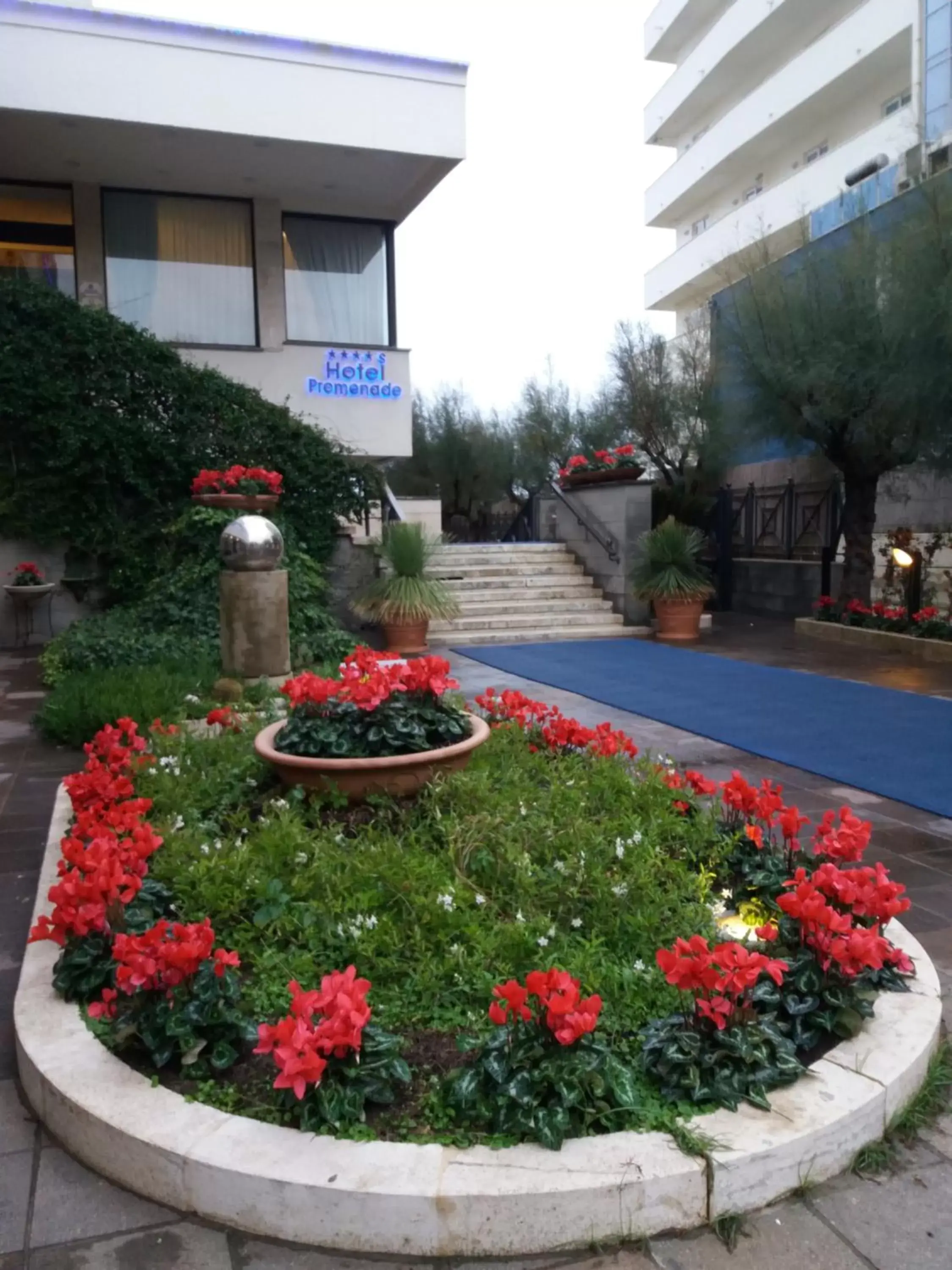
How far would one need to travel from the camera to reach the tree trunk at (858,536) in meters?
9.90

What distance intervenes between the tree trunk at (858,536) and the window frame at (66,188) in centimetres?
891

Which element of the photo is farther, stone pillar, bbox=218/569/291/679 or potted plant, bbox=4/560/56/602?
potted plant, bbox=4/560/56/602

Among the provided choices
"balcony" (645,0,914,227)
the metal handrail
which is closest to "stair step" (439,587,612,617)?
the metal handrail

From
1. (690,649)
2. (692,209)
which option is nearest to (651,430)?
(690,649)

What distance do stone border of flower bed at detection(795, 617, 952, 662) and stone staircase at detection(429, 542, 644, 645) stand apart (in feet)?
6.10

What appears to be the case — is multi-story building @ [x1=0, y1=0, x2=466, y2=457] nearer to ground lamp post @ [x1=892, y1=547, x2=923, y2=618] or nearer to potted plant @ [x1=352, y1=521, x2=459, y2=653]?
potted plant @ [x1=352, y1=521, x2=459, y2=653]

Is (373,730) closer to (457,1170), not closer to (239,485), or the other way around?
(457,1170)

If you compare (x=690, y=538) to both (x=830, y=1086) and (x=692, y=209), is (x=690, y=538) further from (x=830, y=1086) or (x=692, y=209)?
(x=692, y=209)

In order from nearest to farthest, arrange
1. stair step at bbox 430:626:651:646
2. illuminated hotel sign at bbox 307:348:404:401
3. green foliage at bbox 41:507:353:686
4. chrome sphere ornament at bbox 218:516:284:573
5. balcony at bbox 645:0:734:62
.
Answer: chrome sphere ornament at bbox 218:516:284:573
green foliage at bbox 41:507:353:686
stair step at bbox 430:626:651:646
illuminated hotel sign at bbox 307:348:404:401
balcony at bbox 645:0:734:62

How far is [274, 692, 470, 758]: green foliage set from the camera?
3.38 metres

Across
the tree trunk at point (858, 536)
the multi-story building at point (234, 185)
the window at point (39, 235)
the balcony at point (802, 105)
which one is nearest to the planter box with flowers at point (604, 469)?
Answer: the multi-story building at point (234, 185)

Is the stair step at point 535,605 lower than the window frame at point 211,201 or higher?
lower

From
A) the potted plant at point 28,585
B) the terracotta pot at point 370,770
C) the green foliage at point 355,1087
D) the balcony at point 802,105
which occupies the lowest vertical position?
the green foliage at point 355,1087

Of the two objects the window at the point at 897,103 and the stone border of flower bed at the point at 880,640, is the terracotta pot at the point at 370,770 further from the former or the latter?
the window at the point at 897,103
